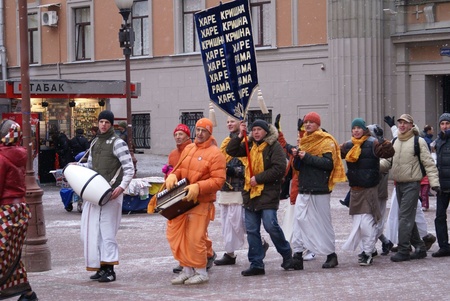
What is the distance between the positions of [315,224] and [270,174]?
1.00m

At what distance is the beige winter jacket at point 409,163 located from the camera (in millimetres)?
12805

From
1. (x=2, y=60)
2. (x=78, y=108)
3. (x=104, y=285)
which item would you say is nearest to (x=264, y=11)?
(x=78, y=108)

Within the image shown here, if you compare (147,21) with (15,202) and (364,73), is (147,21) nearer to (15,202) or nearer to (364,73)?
(364,73)

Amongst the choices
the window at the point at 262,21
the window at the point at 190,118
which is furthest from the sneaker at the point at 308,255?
the window at the point at 190,118

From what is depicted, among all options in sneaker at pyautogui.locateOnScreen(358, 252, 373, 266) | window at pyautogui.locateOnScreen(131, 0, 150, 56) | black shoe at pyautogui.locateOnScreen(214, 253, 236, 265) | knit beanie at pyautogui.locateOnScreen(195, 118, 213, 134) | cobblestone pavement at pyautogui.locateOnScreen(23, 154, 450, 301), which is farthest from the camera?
window at pyautogui.locateOnScreen(131, 0, 150, 56)

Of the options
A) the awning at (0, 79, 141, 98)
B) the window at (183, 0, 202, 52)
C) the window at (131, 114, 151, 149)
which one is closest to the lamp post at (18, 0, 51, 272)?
the awning at (0, 79, 141, 98)

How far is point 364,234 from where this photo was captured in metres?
12.5

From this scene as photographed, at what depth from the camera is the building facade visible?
92.8 ft

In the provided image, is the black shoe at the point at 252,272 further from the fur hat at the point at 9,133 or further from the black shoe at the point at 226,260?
the fur hat at the point at 9,133

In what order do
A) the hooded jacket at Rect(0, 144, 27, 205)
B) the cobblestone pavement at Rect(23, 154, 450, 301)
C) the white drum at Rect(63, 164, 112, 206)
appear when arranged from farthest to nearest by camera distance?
the white drum at Rect(63, 164, 112, 206) → the cobblestone pavement at Rect(23, 154, 450, 301) → the hooded jacket at Rect(0, 144, 27, 205)

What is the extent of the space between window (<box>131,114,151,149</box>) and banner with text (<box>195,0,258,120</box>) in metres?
21.6

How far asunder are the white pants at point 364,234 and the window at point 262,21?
18.9m

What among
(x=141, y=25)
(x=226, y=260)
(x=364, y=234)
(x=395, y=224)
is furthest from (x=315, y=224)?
(x=141, y=25)

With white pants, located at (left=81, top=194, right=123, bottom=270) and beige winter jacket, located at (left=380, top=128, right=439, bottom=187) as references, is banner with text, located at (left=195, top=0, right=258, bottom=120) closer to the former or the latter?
white pants, located at (left=81, top=194, right=123, bottom=270)
